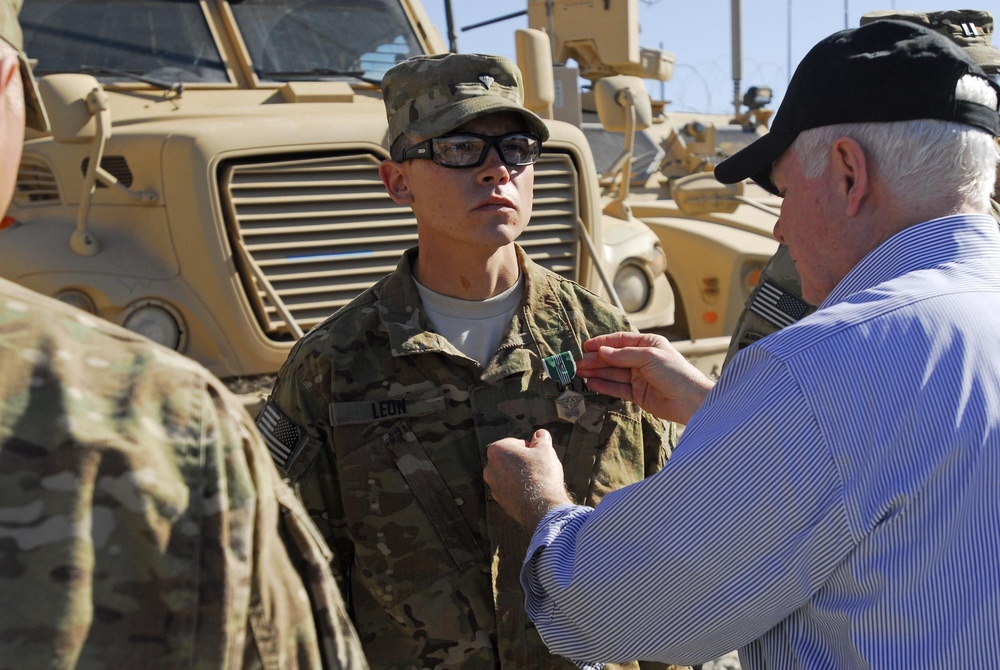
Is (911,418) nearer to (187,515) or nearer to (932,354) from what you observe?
(932,354)

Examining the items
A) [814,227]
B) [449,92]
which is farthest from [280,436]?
[814,227]

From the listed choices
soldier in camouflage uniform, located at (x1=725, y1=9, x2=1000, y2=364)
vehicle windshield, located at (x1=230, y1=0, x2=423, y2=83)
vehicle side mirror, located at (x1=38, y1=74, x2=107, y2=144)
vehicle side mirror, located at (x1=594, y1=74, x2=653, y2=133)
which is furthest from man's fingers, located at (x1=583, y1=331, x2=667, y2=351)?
vehicle side mirror, located at (x1=594, y1=74, x2=653, y2=133)

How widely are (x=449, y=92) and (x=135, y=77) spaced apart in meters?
2.84

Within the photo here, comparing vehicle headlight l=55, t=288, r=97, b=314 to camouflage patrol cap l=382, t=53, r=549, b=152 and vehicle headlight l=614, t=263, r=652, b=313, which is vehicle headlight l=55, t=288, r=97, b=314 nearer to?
camouflage patrol cap l=382, t=53, r=549, b=152

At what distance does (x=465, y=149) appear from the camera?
2408 millimetres

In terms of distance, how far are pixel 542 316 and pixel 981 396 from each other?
1187mm

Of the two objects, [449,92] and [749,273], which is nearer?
[449,92]

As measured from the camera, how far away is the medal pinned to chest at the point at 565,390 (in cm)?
229

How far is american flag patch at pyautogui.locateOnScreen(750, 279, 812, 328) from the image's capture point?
2615 millimetres

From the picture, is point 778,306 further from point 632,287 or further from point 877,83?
point 632,287

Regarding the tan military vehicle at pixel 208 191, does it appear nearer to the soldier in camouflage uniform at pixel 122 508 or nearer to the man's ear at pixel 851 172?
the man's ear at pixel 851 172

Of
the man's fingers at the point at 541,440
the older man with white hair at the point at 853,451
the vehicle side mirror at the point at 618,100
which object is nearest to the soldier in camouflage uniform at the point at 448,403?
the man's fingers at the point at 541,440

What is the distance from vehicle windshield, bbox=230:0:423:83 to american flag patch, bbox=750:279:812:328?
123 inches

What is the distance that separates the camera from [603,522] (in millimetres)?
1447
